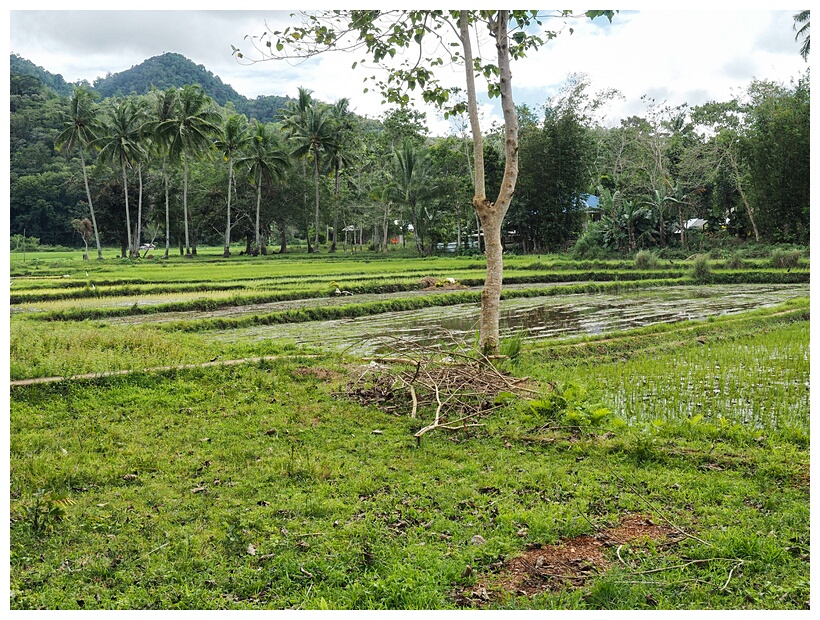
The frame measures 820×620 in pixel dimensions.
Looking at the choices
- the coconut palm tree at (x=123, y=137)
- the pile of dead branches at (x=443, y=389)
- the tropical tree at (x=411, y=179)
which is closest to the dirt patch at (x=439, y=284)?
the pile of dead branches at (x=443, y=389)

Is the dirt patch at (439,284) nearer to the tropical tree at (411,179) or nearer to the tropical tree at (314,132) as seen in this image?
the tropical tree at (411,179)

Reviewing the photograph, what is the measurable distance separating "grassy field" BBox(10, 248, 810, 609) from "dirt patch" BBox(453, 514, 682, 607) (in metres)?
0.01

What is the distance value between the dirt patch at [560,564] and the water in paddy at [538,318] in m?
6.07

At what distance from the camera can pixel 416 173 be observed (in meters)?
37.1

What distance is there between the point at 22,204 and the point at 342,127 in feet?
84.0

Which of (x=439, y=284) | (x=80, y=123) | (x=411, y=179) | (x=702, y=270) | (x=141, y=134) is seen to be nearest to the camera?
(x=439, y=284)

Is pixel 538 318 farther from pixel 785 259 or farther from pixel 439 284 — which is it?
pixel 785 259

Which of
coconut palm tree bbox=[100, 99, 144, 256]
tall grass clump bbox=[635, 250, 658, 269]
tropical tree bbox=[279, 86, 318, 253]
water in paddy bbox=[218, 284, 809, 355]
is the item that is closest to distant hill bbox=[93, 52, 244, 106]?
tropical tree bbox=[279, 86, 318, 253]

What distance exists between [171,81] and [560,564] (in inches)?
3238

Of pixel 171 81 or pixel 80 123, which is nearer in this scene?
pixel 80 123

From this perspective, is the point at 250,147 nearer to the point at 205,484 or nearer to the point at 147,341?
the point at 147,341

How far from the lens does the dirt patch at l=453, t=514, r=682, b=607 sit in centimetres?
323

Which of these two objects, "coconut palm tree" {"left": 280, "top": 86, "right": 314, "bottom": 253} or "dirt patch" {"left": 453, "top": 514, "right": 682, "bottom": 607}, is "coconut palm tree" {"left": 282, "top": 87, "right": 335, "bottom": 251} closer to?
"coconut palm tree" {"left": 280, "top": 86, "right": 314, "bottom": 253}

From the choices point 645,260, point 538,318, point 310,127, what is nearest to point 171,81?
point 310,127
